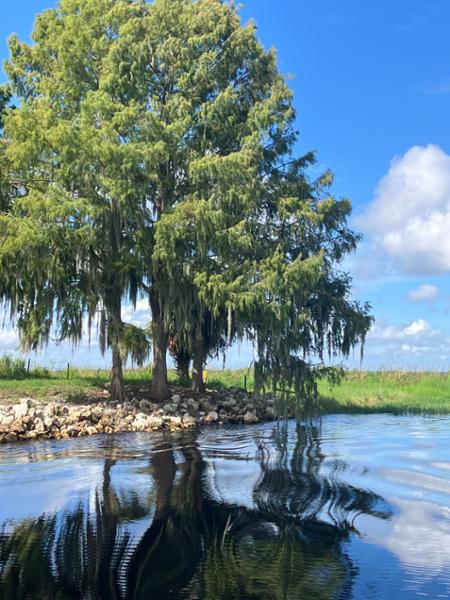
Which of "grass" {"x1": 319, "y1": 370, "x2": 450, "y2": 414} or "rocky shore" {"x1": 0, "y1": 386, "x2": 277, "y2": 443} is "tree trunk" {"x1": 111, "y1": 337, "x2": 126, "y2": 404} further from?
"grass" {"x1": 319, "y1": 370, "x2": 450, "y2": 414}

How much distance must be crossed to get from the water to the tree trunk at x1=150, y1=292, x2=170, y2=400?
29.6ft

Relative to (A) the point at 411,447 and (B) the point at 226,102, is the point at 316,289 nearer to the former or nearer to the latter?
(B) the point at 226,102

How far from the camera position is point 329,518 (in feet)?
31.9

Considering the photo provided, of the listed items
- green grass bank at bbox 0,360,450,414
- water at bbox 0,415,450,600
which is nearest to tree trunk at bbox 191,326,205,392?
green grass bank at bbox 0,360,450,414

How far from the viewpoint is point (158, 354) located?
26.3 metres

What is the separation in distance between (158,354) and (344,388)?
14.9m

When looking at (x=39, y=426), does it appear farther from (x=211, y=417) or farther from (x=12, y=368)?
(x=12, y=368)

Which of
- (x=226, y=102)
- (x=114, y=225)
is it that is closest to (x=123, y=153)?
(x=114, y=225)

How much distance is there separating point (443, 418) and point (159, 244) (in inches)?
522

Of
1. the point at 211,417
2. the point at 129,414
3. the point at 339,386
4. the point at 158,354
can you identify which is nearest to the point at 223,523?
the point at 129,414

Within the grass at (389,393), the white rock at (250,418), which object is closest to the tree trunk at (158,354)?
the white rock at (250,418)

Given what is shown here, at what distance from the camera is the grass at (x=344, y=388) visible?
2569cm

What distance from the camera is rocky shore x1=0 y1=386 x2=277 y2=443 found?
66.0 ft

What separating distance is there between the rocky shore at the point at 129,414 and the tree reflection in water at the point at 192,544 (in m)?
8.00
